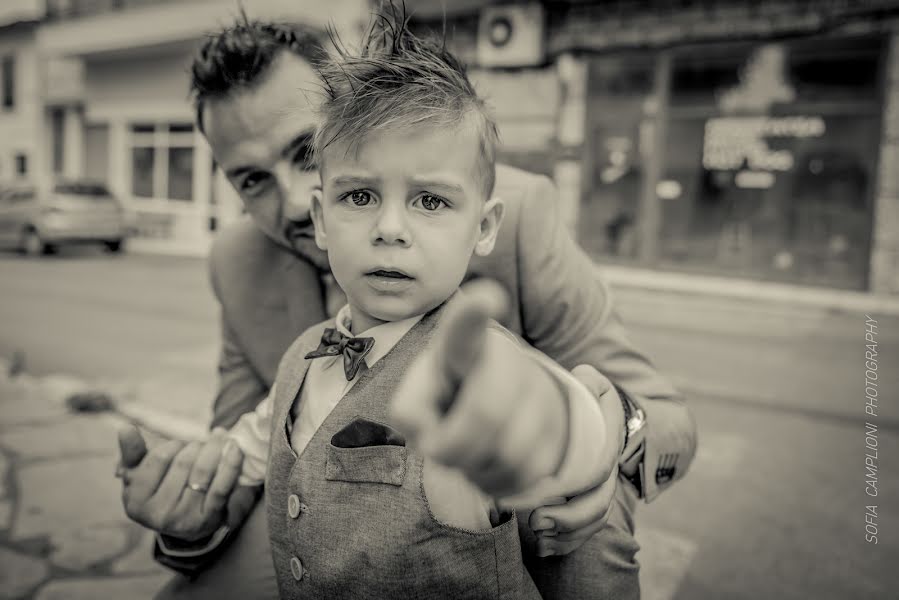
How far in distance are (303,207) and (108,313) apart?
6.47 metres

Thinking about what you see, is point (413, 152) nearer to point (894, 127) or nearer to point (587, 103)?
point (894, 127)

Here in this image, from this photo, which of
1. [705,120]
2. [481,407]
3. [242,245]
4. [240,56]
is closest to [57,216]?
[705,120]

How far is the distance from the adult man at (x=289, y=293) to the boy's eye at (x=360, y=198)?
466 mm

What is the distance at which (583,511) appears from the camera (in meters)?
1.11

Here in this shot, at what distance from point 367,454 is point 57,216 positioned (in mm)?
13613

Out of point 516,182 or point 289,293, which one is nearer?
point 516,182

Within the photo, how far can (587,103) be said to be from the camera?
39.3 feet

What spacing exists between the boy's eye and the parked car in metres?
13.4

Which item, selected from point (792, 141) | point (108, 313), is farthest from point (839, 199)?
point (108, 313)

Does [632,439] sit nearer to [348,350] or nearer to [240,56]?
[348,350]

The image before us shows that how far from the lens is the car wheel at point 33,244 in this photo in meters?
13.1

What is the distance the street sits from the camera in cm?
267

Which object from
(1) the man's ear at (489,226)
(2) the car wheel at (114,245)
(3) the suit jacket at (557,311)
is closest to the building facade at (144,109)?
(2) the car wheel at (114,245)

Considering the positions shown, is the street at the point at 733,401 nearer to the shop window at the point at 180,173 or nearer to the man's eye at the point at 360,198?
the man's eye at the point at 360,198
